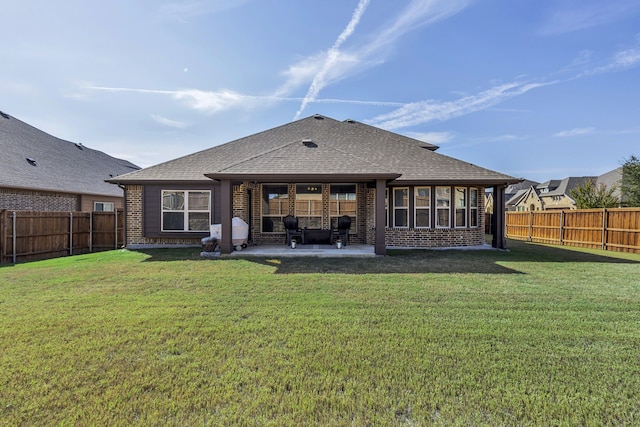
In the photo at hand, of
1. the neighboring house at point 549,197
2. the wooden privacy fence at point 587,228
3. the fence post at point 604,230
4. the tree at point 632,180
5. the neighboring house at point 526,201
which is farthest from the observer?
the neighboring house at point 526,201

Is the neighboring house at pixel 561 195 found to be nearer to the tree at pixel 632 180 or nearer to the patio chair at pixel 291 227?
the tree at pixel 632 180

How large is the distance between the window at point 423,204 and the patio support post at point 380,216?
2.82m

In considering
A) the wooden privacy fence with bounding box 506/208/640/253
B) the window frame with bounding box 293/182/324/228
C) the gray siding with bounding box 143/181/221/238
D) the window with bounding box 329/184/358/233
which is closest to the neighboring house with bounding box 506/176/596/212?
the wooden privacy fence with bounding box 506/208/640/253

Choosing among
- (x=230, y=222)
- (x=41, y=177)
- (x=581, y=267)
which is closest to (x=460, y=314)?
(x=581, y=267)

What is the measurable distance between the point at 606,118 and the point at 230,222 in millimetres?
21652

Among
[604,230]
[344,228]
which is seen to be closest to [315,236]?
[344,228]

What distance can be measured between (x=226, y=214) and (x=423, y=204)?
7.14m

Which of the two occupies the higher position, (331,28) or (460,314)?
(331,28)

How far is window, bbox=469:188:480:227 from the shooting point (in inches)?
460

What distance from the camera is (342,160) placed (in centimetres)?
966

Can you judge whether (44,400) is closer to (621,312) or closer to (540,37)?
(621,312)

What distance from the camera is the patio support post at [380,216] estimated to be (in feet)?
30.2

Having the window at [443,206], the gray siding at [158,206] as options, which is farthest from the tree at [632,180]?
the gray siding at [158,206]

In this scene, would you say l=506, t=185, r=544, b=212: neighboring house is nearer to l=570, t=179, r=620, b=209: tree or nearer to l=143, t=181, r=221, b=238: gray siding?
l=570, t=179, r=620, b=209: tree
